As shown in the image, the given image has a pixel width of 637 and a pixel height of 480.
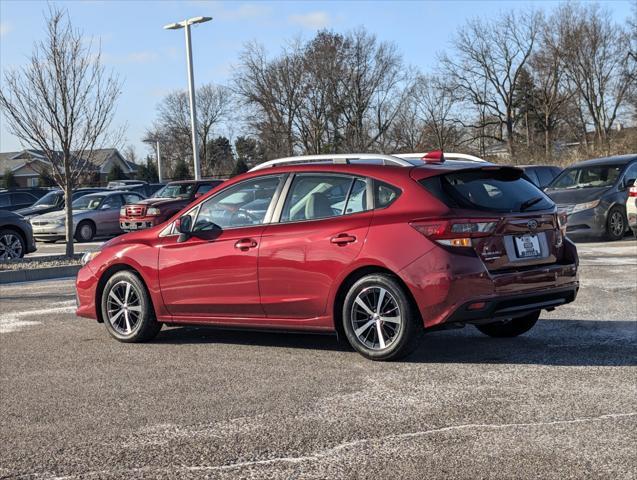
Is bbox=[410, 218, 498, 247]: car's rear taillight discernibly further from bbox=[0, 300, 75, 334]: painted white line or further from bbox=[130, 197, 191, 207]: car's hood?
bbox=[130, 197, 191, 207]: car's hood

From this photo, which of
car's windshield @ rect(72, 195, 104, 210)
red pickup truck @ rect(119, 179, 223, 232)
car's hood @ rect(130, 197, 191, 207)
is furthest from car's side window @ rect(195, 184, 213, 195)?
car's windshield @ rect(72, 195, 104, 210)

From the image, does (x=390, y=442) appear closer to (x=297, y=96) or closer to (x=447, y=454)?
(x=447, y=454)

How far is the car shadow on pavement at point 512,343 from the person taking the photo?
6734 millimetres

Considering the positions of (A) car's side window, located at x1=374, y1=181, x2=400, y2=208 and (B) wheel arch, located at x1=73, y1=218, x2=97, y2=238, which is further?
(B) wheel arch, located at x1=73, y1=218, x2=97, y2=238

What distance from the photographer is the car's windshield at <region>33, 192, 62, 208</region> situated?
104ft

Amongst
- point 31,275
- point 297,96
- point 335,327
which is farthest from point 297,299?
point 297,96

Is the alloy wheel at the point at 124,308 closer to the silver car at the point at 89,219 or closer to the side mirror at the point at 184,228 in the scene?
the side mirror at the point at 184,228

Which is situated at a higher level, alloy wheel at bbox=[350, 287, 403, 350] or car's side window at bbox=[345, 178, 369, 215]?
car's side window at bbox=[345, 178, 369, 215]

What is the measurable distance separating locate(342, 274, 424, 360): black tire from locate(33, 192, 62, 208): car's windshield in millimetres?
26513

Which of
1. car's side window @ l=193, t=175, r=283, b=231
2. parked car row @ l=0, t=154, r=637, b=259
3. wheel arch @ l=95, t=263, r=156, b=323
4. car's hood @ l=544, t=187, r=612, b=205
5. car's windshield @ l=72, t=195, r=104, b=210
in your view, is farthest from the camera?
car's windshield @ l=72, t=195, r=104, b=210

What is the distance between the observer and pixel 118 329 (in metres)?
8.09

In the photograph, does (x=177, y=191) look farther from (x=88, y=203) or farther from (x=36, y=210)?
(x=36, y=210)

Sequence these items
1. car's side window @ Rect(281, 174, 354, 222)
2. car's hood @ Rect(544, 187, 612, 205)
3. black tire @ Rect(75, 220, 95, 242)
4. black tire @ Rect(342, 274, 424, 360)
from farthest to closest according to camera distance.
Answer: black tire @ Rect(75, 220, 95, 242)
car's hood @ Rect(544, 187, 612, 205)
car's side window @ Rect(281, 174, 354, 222)
black tire @ Rect(342, 274, 424, 360)

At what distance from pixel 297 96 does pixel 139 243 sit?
1980 inches
